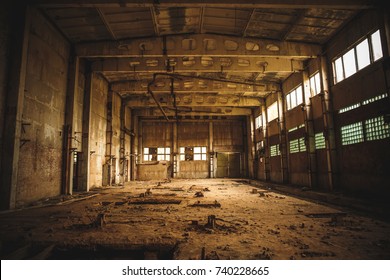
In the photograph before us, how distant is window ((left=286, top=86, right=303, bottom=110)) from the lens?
40.8 ft

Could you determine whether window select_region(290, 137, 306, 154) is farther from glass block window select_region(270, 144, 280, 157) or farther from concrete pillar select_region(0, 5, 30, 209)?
concrete pillar select_region(0, 5, 30, 209)

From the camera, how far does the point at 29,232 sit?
12.9ft

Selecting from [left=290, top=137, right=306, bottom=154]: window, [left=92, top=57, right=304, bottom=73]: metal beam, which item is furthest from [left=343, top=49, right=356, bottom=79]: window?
[left=290, top=137, right=306, bottom=154]: window

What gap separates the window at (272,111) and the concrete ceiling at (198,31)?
14.3ft

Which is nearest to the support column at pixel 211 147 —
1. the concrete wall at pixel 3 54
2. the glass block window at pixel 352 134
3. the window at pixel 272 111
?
the window at pixel 272 111

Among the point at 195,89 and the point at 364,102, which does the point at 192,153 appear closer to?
the point at 195,89

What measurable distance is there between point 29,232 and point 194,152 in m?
18.9

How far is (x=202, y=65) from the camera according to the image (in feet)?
37.7

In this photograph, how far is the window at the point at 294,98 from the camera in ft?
40.8

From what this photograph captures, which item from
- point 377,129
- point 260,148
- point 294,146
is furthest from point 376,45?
point 260,148

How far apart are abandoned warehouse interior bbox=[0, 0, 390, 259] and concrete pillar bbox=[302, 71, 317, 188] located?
0.05 m
